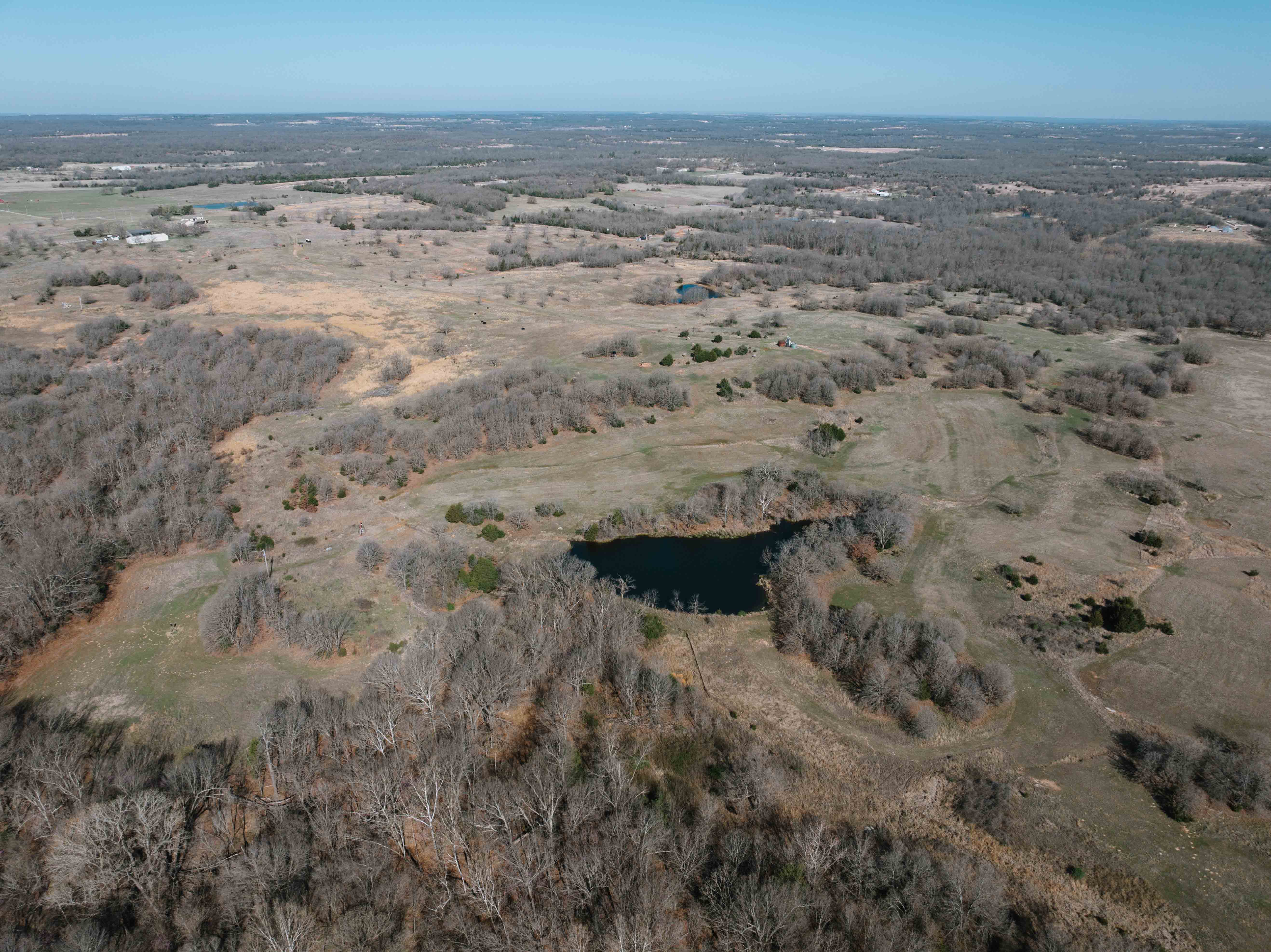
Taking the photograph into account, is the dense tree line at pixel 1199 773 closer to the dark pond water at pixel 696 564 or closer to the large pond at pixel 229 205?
the dark pond water at pixel 696 564

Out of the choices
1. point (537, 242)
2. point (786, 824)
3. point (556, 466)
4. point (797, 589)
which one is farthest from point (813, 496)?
point (537, 242)

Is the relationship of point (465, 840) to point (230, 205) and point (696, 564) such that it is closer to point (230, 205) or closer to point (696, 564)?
point (696, 564)

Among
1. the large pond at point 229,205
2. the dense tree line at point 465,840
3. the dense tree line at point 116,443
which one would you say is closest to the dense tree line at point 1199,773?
→ the dense tree line at point 465,840

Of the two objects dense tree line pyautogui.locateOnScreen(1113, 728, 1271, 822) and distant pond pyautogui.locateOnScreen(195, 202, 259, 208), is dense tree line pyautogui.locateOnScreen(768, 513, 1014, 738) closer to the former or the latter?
→ dense tree line pyautogui.locateOnScreen(1113, 728, 1271, 822)

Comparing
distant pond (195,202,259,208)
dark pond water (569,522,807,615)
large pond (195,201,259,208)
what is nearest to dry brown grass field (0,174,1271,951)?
dark pond water (569,522,807,615)

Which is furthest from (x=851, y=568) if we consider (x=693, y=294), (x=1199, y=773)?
(x=693, y=294)

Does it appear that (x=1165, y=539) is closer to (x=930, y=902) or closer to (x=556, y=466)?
(x=930, y=902)
